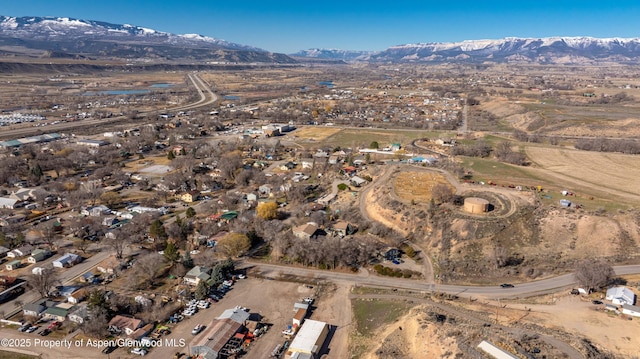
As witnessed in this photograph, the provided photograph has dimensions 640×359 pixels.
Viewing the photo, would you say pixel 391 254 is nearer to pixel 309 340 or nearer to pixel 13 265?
pixel 309 340

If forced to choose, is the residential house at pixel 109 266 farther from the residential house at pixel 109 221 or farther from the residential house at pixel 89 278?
the residential house at pixel 109 221

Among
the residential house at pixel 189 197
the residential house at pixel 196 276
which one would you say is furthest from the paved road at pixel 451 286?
the residential house at pixel 189 197

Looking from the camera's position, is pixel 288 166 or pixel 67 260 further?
pixel 288 166

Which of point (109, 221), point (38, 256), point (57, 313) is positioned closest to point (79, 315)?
point (57, 313)

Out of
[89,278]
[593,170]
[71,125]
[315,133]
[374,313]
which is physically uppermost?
[71,125]

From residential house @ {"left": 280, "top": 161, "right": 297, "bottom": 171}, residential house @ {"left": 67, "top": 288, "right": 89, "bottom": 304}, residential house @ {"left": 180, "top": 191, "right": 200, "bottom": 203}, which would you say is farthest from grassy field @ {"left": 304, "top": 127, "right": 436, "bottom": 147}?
residential house @ {"left": 67, "top": 288, "right": 89, "bottom": 304}

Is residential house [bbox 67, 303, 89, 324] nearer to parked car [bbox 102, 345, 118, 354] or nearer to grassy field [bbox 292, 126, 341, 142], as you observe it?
parked car [bbox 102, 345, 118, 354]
